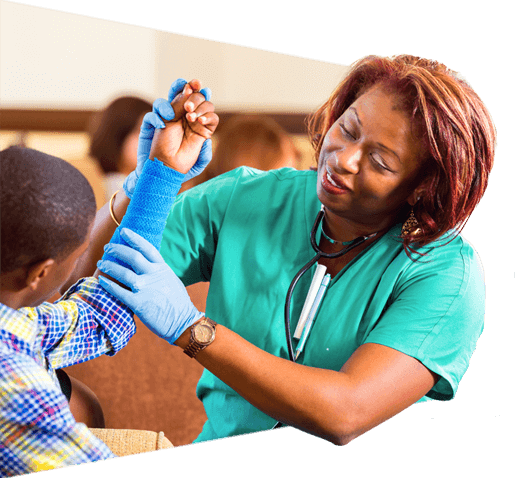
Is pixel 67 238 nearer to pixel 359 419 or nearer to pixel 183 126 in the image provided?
pixel 183 126

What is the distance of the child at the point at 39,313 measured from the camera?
0.96m

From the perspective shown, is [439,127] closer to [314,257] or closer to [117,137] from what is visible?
[314,257]

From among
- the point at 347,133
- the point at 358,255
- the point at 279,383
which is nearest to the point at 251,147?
the point at 347,133

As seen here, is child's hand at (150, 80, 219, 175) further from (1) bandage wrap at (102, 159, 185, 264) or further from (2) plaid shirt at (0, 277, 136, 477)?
(2) plaid shirt at (0, 277, 136, 477)

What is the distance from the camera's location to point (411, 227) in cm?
138

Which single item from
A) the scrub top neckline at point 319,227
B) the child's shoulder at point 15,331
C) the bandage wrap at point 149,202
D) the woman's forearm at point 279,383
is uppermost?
the bandage wrap at point 149,202

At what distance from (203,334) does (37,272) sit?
0.35m

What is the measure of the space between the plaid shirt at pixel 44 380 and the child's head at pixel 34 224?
51mm

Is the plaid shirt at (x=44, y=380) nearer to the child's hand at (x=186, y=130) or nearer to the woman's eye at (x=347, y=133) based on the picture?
the child's hand at (x=186, y=130)

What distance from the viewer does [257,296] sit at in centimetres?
138

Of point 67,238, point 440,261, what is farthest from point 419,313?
point 67,238

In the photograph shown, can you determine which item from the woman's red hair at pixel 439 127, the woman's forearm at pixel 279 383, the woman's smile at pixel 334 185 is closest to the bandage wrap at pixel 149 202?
the woman's forearm at pixel 279 383

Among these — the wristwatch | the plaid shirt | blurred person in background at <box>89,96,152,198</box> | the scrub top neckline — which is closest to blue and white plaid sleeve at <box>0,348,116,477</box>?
the plaid shirt

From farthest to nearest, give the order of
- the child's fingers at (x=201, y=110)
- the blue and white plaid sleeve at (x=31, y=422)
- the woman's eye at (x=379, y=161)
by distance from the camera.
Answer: the woman's eye at (x=379, y=161), the child's fingers at (x=201, y=110), the blue and white plaid sleeve at (x=31, y=422)
